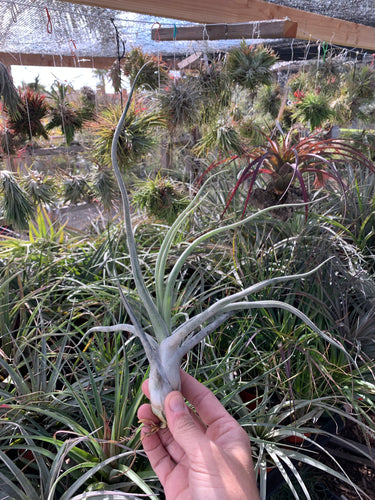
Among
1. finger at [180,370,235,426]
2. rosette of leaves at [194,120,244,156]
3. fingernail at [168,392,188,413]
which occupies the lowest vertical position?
finger at [180,370,235,426]

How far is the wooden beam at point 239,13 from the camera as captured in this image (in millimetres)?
1169

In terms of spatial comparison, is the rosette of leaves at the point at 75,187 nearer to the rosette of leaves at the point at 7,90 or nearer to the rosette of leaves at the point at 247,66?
the rosette of leaves at the point at 7,90

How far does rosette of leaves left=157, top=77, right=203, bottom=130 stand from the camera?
1.23 metres

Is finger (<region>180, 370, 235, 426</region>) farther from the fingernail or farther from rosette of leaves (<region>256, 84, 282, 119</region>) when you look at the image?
rosette of leaves (<region>256, 84, 282, 119</region>)

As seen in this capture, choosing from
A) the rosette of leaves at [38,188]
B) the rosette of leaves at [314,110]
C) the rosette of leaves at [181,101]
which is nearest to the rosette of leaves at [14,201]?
the rosette of leaves at [38,188]

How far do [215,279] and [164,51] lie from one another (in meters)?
1.72

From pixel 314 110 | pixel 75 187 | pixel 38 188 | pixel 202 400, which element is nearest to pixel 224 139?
pixel 75 187

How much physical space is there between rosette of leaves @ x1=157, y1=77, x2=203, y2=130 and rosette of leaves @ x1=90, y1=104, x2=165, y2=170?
44mm

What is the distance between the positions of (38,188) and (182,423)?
1.01m

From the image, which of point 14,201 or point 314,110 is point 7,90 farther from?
point 314,110

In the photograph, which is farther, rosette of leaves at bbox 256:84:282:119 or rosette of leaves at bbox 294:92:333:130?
rosette of leaves at bbox 256:84:282:119

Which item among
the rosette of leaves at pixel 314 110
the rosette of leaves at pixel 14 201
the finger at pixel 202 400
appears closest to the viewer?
the finger at pixel 202 400

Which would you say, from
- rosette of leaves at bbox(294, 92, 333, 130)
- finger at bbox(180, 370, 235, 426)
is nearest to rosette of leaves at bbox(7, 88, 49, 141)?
finger at bbox(180, 370, 235, 426)

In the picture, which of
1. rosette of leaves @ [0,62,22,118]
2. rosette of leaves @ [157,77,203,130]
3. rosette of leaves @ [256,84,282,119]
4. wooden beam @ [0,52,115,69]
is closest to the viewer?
rosette of leaves @ [0,62,22,118]
